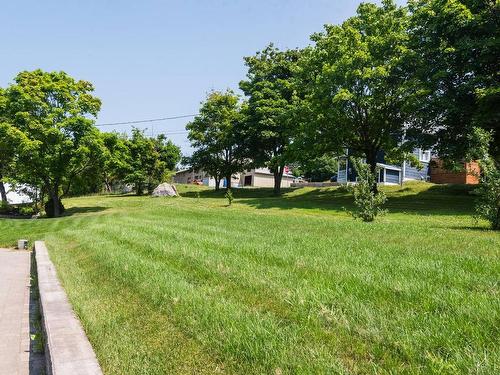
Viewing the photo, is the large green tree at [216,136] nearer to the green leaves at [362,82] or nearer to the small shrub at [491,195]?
the green leaves at [362,82]

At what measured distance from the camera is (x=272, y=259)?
688 centimetres

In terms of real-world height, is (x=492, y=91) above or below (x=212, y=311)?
above

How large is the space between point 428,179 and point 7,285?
154ft

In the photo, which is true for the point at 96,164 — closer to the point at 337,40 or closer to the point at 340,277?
the point at 337,40

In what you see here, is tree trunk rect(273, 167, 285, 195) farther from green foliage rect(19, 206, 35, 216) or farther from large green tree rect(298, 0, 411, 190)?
green foliage rect(19, 206, 35, 216)

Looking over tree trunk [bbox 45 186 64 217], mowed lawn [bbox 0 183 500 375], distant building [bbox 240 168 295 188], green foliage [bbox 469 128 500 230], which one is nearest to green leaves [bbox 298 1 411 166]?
green foliage [bbox 469 128 500 230]

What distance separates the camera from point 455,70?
2550 cm

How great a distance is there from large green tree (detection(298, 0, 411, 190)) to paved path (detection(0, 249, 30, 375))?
2121cm

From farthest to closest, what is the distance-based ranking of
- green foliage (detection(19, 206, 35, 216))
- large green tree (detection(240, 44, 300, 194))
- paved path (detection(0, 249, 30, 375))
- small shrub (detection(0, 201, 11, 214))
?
large green tree (detection(240, 44, 300, 194)) → small shrub (detection(0, 201, 11, 214)) → green foliage (detection(19, 206, 35, 216)) → paved path (detection(0, 249, 30, 375))

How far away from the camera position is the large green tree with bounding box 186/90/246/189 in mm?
44188

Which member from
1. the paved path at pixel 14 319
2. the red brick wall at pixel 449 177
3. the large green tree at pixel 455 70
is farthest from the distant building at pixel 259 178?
the paved path at pixel 14 319

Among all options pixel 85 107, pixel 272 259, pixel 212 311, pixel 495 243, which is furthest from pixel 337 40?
pixel 212 311

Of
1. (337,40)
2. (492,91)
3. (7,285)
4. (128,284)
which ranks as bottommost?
(7,285)

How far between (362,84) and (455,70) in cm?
564
